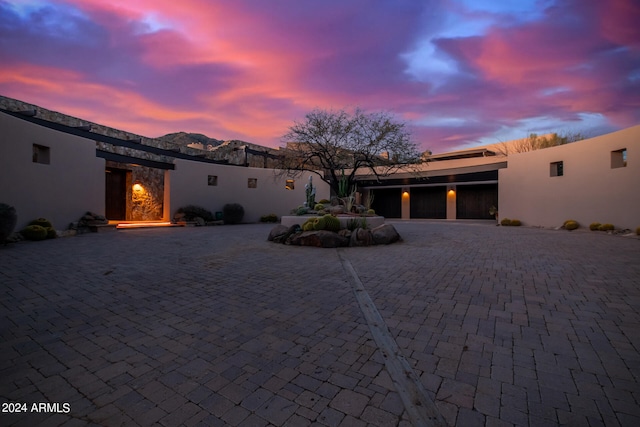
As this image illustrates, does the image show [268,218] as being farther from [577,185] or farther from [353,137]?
[577,185]

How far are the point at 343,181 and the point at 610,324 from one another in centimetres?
1162

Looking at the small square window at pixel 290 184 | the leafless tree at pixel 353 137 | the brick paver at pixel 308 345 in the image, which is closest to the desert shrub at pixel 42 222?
the brick paver at pixel 308 345

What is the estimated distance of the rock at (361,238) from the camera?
9375 millimetres

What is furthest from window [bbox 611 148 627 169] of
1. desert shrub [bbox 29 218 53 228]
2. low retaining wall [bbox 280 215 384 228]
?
desert shrub [bbox 29 218 53 228]

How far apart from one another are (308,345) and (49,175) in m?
13.1

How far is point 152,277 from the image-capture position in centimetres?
517

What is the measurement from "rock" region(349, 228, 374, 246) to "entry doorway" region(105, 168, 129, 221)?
15.4 m

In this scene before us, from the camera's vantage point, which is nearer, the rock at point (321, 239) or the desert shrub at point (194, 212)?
the rock at point (321, 239)

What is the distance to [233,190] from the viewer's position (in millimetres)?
19562

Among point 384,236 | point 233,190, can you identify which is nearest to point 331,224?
point 384,236

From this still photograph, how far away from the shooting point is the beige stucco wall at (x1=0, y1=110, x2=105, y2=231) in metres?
8.92

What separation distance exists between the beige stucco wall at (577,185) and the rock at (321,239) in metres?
12.0

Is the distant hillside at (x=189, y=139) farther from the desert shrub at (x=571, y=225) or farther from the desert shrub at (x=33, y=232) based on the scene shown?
the desert shrub at (x=571, y=225)

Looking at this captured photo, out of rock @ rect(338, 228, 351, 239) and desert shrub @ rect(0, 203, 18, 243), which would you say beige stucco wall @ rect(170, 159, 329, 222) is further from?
rock @ rect(338, 228, 351, 239)
